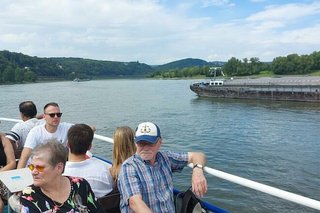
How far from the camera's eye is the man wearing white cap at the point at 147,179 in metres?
2.96

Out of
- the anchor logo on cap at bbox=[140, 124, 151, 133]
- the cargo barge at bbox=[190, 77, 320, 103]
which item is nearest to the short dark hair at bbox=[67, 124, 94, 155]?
the anchor logo on cap at bbox=[140, 124, 151, 133]

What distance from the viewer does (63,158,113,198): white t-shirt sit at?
3177 millimetres

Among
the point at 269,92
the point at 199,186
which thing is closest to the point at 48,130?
the point at 199,186

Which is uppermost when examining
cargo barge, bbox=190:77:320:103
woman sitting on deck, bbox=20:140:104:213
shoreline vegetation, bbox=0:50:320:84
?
shoreline vegetation, bbox=0:50:320:84

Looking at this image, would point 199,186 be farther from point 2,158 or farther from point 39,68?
point 39,68

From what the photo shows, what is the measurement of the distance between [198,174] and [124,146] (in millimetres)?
807

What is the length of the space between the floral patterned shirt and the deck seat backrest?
1.66 ft

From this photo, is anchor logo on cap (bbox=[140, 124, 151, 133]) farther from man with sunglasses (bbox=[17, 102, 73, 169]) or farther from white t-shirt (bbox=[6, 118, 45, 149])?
white t-shirt (bbox=[6, 118, 45, 149])

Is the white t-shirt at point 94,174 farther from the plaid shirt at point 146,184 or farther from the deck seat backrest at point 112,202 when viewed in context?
the plaid shirt at point 146,184

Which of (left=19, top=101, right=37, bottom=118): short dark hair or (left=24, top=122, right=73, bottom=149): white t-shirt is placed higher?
(left=19, top=101, right=37, bottom=118): short dark hair

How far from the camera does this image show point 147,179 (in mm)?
3023

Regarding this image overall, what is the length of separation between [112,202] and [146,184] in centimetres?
52

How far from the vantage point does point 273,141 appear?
2264 cm

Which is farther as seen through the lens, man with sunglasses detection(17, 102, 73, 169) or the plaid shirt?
man with sunglasses detection(17, 102, 73, 169)
